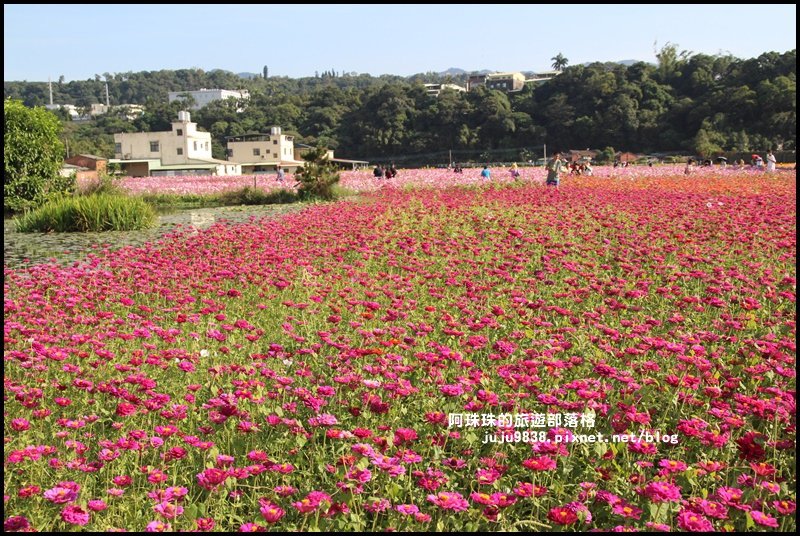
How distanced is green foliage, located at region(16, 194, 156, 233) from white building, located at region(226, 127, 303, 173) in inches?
2318

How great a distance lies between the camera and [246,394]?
123 inches

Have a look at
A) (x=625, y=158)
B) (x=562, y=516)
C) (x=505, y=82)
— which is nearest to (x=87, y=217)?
(x=562, y=516)

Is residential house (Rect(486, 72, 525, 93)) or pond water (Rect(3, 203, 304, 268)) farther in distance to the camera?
residential house (Rect(486, 72, 525, 93))

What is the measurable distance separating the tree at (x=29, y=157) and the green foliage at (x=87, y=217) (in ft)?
9.40

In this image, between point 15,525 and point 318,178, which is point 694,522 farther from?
point 318,178

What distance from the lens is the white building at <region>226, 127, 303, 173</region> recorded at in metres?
74.2

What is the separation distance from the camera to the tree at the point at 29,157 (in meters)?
16.2

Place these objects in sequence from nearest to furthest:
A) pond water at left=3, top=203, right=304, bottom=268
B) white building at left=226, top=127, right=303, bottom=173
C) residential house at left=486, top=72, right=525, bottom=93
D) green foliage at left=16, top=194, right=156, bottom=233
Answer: pond water at left=3, top=203, right=304, bottom=268 → green foliage at left=16, top=194, right=156, bottom=233 → white building at left=226, top=127, right=303, bottom=173 → residential house at left=486, top=72, right=525, bottom=93

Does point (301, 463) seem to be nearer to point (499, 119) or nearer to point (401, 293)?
point (401, 293)

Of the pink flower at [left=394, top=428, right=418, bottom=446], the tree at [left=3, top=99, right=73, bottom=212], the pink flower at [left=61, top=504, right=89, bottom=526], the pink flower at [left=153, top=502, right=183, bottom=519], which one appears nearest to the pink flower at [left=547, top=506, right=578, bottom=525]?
the pink flower at [left=394, top=428, right=418, bottom=446]

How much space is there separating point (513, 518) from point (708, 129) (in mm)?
62044

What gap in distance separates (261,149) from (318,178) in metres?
57.6

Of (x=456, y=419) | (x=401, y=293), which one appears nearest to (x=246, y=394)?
(x=456, y=419)

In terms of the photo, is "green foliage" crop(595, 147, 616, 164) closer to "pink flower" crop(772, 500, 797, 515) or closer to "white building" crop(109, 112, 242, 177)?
"white building" crop(109, 112, 242, 177)
